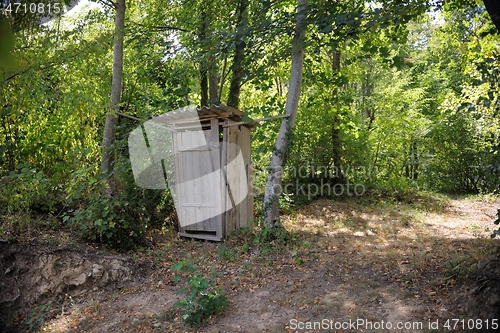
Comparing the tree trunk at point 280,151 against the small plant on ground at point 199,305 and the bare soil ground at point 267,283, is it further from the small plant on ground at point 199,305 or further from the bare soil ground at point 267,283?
the small plant on ground at point 199,305

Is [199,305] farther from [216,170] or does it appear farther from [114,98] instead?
[114,98]

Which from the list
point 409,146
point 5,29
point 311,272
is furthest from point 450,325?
point 409,146

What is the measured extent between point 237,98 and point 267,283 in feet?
16.9

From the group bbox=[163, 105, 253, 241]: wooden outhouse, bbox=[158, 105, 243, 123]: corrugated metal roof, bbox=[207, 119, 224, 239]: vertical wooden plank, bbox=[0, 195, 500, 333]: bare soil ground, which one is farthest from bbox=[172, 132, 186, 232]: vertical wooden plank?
bbox=[207, 119, 224, 239]: vertical wooden plank

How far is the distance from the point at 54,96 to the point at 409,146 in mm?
13965

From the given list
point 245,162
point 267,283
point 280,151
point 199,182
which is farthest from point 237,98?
point 267,283

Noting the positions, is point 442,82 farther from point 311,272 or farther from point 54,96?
point 54,96

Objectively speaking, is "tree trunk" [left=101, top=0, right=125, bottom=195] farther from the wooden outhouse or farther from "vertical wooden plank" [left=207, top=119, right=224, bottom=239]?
"vertical wooden plank" [left=207, top=119, right=224, bottom=239]

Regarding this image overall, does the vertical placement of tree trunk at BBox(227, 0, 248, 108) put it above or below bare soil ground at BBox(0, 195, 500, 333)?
above

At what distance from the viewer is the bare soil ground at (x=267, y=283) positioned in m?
3.82

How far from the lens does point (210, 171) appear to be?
696 centimetres

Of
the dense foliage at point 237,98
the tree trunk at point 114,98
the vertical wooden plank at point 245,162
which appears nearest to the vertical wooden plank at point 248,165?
the vertical wooden plank at point 245,162

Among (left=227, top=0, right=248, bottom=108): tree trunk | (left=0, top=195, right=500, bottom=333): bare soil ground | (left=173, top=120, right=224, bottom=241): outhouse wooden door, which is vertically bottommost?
(left=0, top=195, right=500, bottom=333): bare soil ground

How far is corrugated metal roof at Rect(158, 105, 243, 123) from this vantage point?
658cm
